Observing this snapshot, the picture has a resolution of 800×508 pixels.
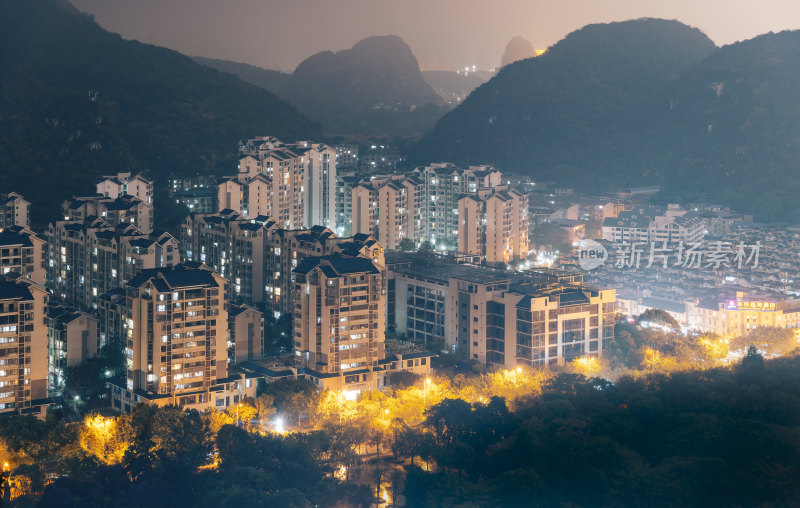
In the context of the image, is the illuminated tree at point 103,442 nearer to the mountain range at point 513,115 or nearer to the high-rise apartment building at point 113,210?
the high-rise apartment building at point 113,210

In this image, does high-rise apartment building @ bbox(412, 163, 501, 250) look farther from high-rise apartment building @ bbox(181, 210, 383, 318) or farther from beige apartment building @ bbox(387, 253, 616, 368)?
beige apartment building @ bbox(387, 253, 616, 368)

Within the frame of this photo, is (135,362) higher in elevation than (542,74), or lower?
lower

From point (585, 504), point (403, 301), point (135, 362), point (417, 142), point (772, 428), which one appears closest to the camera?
point (585, 504)

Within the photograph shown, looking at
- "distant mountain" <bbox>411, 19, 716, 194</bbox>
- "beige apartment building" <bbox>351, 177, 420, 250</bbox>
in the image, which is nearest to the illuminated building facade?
"beige apartment building" <bbox>351, 177, 420, 250</bbox>

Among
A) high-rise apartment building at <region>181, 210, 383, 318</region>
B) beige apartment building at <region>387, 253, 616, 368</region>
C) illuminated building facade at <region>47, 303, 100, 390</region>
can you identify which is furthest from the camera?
high-rise apartment building at <region>181, 210, 383, 318</region>

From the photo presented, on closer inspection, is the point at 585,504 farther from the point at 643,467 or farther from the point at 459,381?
the point at 459,381

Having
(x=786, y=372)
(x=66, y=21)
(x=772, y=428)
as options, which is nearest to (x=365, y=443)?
(x=772, y=428)

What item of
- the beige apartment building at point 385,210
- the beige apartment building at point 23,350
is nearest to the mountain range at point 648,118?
the beige apartment building at point 385,210

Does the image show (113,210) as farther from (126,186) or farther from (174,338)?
(174,338)
